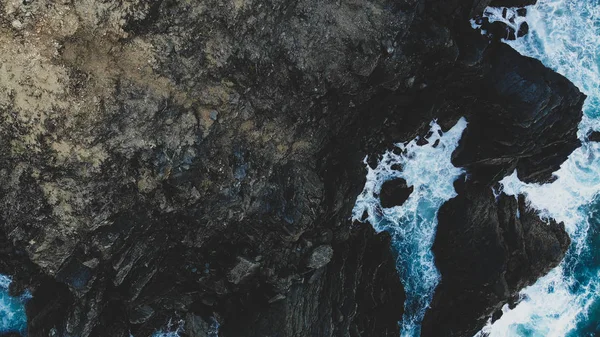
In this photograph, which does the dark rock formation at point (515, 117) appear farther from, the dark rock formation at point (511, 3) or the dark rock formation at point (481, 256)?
the dark rock formation at point (511, 3)

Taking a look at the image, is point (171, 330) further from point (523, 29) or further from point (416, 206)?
point (523, 29)

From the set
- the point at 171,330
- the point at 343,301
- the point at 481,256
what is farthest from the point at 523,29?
the point at 171,330

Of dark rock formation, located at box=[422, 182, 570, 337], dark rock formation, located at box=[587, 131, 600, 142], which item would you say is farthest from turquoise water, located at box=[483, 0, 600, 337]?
dark rock formation, located at box=[422, 182, 570, 337]

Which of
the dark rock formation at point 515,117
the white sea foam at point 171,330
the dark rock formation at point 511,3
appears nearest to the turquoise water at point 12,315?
the white sea foam at point 171,330

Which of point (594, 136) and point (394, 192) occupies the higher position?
point (394, 192)

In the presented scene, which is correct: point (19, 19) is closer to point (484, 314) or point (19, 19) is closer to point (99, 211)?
point (99, 211)

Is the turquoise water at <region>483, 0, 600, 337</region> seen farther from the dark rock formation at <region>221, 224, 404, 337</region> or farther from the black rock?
the dark rock formation at <region>221, 224, 404, 337</region>
